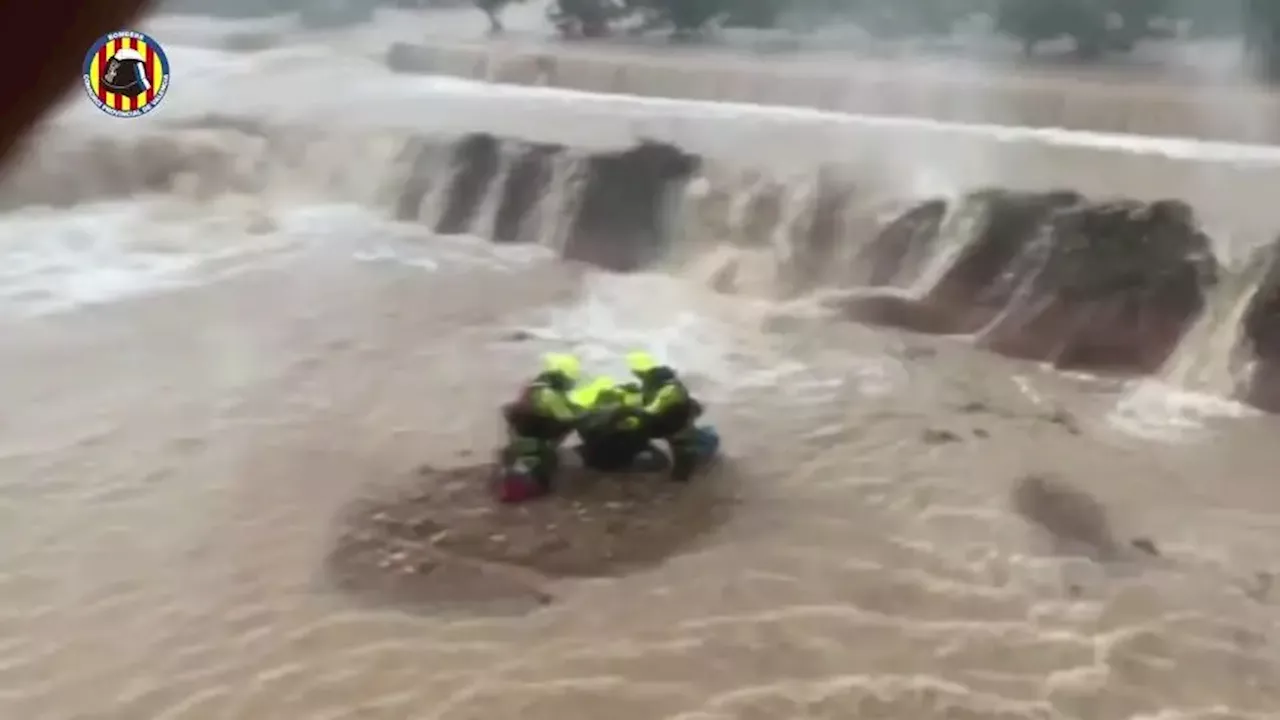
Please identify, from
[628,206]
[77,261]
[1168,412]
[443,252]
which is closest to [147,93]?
[77,261]

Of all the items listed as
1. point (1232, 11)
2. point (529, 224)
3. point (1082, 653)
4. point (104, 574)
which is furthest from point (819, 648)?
point (529, 224)

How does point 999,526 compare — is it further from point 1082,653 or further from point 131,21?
point 131,21

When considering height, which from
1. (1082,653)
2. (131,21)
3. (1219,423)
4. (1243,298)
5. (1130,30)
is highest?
(1130,30)

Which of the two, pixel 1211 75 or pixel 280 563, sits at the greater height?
pixel 1211 75

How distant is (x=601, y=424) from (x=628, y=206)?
0.96m

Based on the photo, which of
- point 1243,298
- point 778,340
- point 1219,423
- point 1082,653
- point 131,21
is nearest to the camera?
point 131,21

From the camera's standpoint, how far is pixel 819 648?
1.28m

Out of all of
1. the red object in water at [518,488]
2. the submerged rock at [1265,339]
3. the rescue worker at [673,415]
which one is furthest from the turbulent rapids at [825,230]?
the red object in water at [518,488]

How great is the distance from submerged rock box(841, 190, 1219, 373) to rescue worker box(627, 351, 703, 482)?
0.61m

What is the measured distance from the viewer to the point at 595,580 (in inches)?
55.0

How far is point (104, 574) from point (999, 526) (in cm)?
106

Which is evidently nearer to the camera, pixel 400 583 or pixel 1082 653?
pixel 1082 653

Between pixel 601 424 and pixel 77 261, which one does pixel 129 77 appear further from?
pixel 601 424

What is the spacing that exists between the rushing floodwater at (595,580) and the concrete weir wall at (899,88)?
37 centimetres
